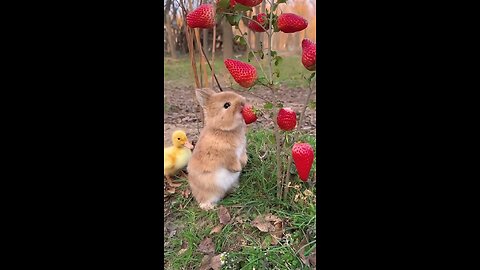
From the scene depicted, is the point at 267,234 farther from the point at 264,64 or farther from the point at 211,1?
the point at 211,1

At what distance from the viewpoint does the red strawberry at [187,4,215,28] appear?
4.80ft

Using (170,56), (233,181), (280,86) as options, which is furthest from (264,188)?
(170,56)

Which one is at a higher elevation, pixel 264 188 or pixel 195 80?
pixel 195 80

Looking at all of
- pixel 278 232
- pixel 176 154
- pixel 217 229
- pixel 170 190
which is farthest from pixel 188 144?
pixel 278 232

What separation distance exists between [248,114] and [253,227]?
1.04 ft

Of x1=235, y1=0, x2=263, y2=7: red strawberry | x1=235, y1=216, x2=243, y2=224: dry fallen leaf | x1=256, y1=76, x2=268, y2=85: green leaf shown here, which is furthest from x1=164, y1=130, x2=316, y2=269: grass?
x1=235, y1=0, x2=263, y2=7: red strawberry

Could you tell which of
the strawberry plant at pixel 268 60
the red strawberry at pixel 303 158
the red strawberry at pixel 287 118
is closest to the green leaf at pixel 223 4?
the strawberry plant at pixel 268 60

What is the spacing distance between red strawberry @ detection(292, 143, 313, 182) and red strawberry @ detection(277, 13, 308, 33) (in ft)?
1.06

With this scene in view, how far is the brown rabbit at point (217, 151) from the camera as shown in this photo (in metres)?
1.55

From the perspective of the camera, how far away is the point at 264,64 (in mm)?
1513

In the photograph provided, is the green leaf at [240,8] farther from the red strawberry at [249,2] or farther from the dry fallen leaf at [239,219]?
the dry fallen leaf at [239,219]

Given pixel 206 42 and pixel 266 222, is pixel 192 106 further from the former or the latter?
pixel 266 222

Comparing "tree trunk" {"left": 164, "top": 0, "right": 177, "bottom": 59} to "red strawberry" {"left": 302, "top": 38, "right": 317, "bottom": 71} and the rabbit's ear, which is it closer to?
the rabbit's ear

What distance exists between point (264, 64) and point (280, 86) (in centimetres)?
8
